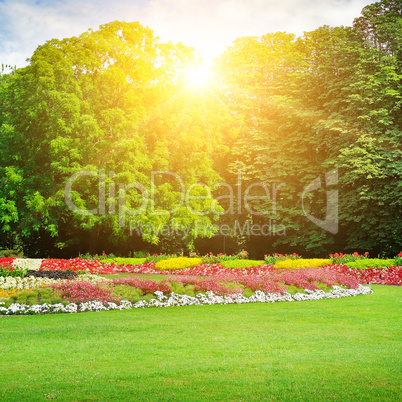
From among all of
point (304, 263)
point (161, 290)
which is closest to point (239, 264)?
point (304, 263)

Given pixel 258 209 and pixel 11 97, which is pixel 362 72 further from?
pixel 11 97

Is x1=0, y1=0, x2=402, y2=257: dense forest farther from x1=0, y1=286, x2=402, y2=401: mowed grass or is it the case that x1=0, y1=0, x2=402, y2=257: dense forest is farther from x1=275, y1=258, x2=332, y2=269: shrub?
x1=0, y1=286, x2=402, y2=401: mowed grass

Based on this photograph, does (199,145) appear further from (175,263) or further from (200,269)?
(200,269)

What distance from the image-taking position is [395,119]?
21.9 metres

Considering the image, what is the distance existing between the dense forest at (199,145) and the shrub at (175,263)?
1821 mm

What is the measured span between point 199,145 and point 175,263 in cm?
724

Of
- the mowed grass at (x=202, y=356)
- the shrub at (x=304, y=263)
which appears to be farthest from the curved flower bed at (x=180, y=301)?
the shrub at (x=304, y=263)

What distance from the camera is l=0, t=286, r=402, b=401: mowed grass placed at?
446 cm

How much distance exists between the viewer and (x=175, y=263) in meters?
19.0

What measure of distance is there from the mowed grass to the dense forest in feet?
39.4

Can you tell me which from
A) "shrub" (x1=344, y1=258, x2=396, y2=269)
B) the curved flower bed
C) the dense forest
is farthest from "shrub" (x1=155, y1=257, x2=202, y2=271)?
the curved flower bed

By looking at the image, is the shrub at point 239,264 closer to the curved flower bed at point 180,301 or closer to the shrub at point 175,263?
the shrub at point 175,263

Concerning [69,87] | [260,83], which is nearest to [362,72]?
[260,83]

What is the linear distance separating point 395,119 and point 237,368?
1993cm
